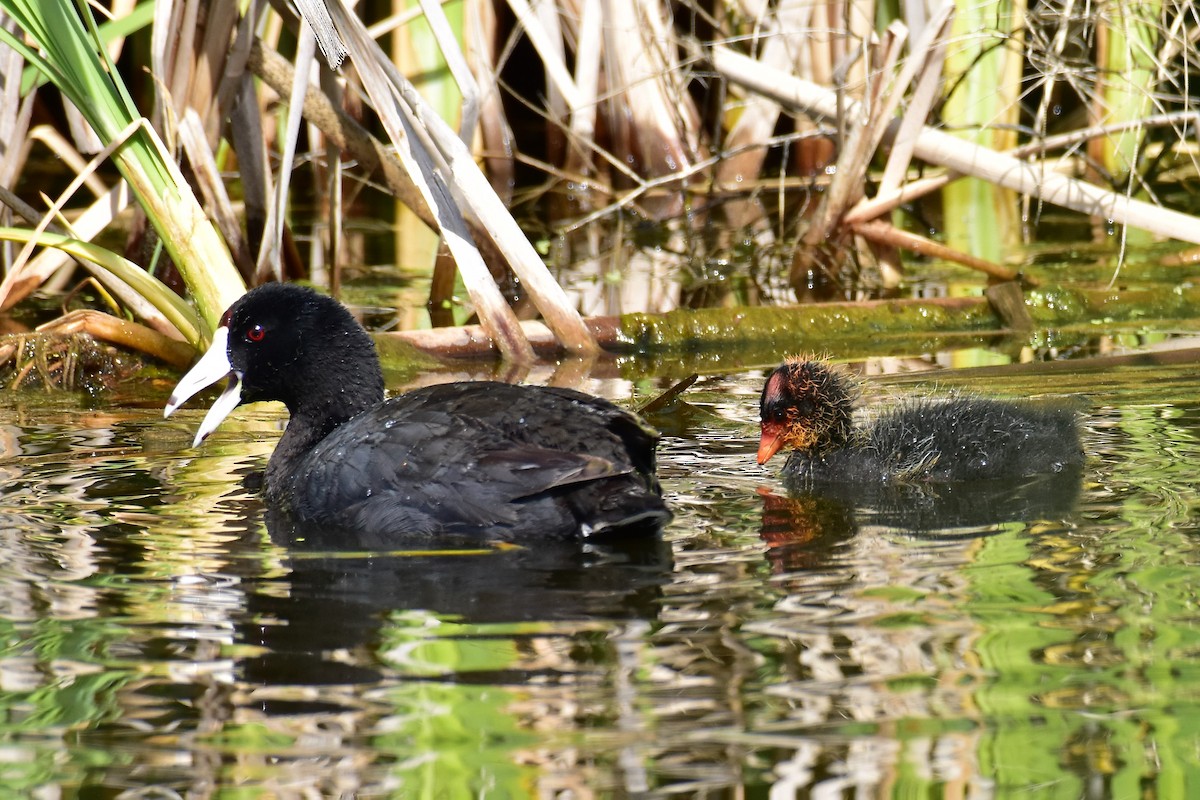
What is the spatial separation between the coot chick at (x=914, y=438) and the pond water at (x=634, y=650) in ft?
0.59

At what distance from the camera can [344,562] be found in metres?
3.57

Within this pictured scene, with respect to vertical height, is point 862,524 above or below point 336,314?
below

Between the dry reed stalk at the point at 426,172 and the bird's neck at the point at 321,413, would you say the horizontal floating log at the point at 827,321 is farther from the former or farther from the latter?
the bird's neck at the point at 321,413

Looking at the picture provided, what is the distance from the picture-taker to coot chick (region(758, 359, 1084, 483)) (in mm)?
4363

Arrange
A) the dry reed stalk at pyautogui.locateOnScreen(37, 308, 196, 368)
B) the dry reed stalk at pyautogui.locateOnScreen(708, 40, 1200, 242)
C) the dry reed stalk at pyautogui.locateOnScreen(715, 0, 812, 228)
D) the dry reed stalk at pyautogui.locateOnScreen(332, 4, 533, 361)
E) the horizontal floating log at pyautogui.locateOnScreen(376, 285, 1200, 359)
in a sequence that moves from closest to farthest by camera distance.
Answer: the dry reed stalk at pyautogui.locateOnScreen(332, 4, 533, 361) → the dry reed stalk at pyautogui.locateOnScreen(37, 308, 196, 368) → the dry reed stalk at pyautogui.locateOnScreen(708, 40, 1200, 242) → the horizontal floating log at pyautogui.locateOnScreen(376, 285, 1200, 359) → the dry reed stalk at pyautogui.locateOnScreen(715, 0, 812, 228)

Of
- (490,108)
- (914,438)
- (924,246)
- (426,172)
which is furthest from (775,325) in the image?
(490,108)

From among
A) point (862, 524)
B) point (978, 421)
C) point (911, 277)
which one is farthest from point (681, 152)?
point (862, 524)

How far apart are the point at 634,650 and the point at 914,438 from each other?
1.74 metres

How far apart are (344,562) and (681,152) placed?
5.58 meters

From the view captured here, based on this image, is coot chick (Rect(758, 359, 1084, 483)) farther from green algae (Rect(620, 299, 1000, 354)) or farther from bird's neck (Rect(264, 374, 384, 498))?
green algae (Rect(620, 299, 1000, 354))

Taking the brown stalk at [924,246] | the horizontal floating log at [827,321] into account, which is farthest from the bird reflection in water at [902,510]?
the brown stalk at [924,246]

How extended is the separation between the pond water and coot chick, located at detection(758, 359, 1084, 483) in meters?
0.18

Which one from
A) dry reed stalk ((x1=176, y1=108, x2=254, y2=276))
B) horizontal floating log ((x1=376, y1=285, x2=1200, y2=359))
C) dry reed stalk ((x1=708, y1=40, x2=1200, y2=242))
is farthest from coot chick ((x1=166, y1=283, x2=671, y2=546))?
dry reed stalk ((x1=708, y1=40, x2=1200, y2=242))

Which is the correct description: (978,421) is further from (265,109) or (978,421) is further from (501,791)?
(265,109)
